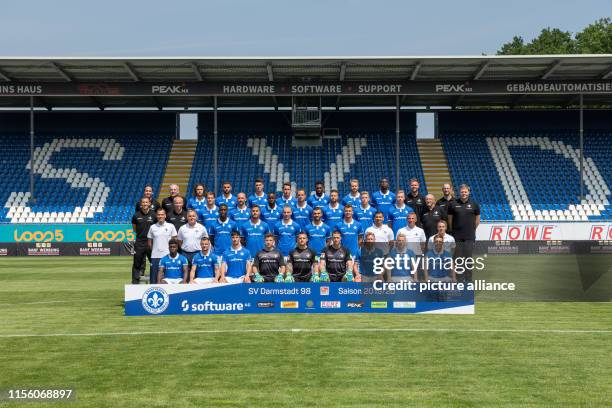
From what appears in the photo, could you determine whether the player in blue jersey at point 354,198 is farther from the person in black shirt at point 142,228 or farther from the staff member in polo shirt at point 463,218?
the person in black shirt at point 142,228

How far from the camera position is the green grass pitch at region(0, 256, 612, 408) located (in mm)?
7367

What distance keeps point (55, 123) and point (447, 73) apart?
69.9 ft

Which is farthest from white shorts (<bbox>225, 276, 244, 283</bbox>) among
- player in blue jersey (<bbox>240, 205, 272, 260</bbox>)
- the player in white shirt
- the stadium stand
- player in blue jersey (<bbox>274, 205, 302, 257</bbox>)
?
the stadium stand

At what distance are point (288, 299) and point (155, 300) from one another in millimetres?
2205

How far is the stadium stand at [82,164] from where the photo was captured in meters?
35.4

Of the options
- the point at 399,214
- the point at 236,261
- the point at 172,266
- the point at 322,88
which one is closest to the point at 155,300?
the point at 172,266

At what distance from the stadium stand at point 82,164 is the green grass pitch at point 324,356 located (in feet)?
72.7

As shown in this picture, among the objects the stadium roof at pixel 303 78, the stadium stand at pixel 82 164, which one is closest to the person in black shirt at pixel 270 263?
the stadium roof at pixel 303 78

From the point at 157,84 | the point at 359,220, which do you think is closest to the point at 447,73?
the point at 157,84

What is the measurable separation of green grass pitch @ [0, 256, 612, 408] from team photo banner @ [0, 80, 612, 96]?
20348 mm

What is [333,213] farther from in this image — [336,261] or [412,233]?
[336,261]

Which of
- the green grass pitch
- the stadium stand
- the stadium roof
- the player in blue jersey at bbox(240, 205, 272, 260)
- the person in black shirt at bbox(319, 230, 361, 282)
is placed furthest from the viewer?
the stadium stand

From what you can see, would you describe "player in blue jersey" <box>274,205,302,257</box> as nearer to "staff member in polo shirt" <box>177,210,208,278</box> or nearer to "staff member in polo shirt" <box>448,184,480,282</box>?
"staff member in polo shirt" <box>177,210,208,278</box>

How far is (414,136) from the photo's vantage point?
137ft
